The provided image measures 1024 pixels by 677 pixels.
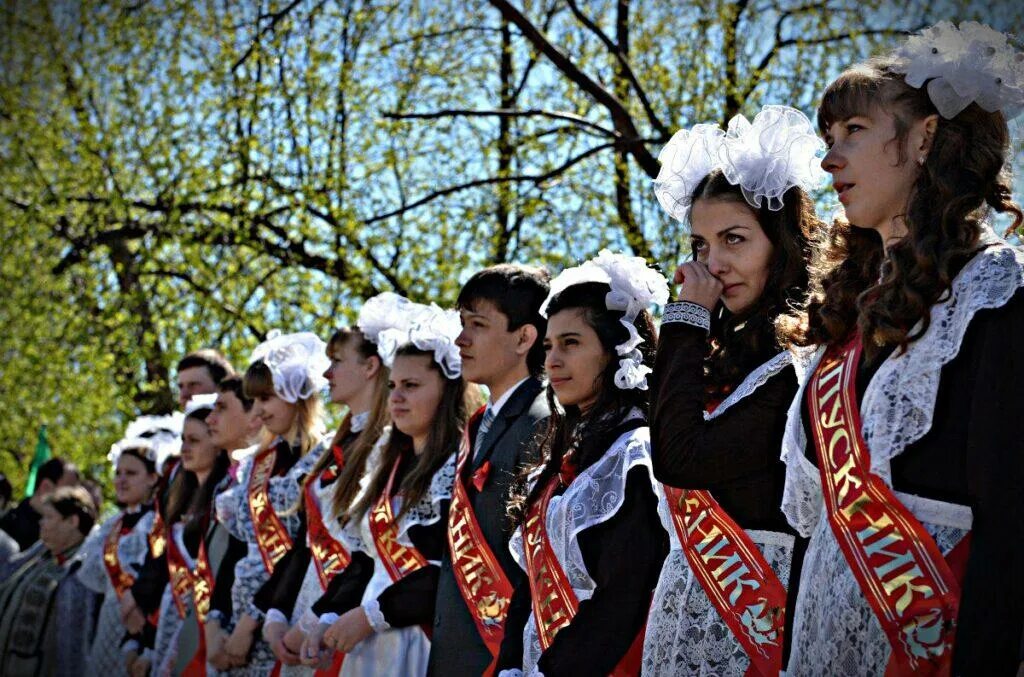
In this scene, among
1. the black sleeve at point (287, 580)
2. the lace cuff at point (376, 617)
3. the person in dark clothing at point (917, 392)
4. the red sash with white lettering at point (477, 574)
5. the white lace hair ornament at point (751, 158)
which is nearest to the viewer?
the person in dark clothing at point (917, 392)

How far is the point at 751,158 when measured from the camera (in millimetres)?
3033

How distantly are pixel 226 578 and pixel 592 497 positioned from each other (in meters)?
3.24

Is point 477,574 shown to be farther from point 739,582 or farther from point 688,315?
point 688,315

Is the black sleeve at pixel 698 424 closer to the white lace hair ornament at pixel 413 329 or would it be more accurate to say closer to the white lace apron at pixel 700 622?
the white lace apron at pixel 700 622

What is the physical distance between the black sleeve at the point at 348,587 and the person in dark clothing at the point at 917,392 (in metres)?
2.72

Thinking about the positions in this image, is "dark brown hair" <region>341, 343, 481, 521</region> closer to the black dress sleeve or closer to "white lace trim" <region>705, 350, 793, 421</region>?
the black dress sleeve

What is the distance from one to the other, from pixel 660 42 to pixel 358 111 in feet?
7.39

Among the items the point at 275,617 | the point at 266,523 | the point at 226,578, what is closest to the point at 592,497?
the point at 275,617

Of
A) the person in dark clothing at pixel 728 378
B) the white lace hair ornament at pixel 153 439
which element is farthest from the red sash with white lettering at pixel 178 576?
the person in dark clothing at pixel 728 378

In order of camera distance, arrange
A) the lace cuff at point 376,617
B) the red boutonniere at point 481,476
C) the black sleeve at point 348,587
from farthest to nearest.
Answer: the black sleeve at point 348,587 < the lace cuff at point 376,617 < the red boutonniere at point 481,476

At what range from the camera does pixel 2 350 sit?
41.9ft

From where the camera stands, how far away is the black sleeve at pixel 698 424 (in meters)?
2.66

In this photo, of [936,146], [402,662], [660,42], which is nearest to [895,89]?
[936,146]

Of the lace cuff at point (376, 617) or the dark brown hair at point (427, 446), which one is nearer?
the lace cuff at point (376, 617)
